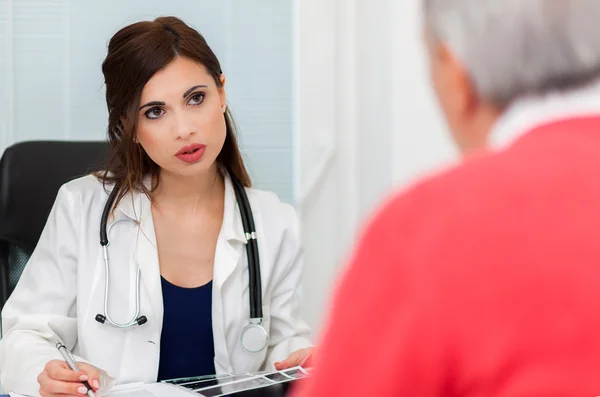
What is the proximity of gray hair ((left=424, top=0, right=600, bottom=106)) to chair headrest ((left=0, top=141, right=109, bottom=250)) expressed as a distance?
114cm

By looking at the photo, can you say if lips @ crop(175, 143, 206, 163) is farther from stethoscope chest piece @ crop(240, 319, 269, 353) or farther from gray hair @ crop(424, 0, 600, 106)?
gray hair @ crop(424, 0, 600, 106)

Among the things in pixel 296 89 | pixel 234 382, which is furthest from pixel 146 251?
pixel 296 89

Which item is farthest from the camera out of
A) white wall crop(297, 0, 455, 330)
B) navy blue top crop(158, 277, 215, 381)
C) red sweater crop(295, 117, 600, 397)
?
white wall crop(297, 0, 455, 330)

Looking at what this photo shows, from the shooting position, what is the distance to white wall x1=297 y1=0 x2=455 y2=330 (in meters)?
1.53

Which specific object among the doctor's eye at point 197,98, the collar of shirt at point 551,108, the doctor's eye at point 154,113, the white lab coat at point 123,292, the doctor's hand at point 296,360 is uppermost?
the doctor's eye at point 197,98

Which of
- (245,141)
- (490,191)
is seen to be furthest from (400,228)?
(245,141)

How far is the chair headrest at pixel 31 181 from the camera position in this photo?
1.37m

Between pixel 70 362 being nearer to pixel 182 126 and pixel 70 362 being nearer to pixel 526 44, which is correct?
pixel 182 126

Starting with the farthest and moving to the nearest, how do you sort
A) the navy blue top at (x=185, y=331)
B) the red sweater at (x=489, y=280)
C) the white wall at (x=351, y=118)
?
the white wall at (x=351, y=118) < the navy blue top at (x=185, y=331) < the red sweater at (x=489, y=280)

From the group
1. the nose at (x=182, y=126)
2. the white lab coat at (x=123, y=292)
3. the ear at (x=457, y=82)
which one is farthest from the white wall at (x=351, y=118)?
the ear at (x=457, y=82)

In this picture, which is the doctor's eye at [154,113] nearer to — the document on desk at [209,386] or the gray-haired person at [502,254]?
the document on desk at [209,386]

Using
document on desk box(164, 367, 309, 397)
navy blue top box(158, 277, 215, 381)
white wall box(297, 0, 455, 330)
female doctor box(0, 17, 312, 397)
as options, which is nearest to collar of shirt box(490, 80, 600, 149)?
document on desk box(164, 367, 309, 397)

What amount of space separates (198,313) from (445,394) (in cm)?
99

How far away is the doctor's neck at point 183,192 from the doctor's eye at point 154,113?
143 millimetres
